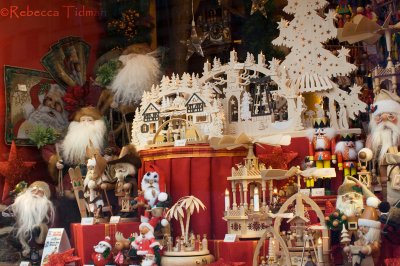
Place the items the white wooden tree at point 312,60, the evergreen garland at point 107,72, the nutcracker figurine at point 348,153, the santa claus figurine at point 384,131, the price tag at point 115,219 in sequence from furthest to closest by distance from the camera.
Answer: the evergreen garland at point 107,72 → the price tag at point 115,219 → the white wooden tree at point 312,60 → the nutcracker figurine at point 348,153 → the santa claus figurine at point 384,131

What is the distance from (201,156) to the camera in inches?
214

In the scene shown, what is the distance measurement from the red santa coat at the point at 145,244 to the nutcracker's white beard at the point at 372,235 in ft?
4.72

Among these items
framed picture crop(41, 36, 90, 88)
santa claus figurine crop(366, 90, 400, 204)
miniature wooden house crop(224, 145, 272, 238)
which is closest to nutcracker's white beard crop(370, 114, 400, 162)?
santa claus figurine crop(366, 90, 400, 204)

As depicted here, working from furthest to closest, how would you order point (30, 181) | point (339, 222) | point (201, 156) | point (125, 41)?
point (125, 41) < point (30, 181) < point (201, 156) < point (339, 222)

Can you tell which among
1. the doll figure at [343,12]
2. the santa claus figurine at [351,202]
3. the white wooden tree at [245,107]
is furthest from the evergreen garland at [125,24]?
the santa claus figurine at [351,202]

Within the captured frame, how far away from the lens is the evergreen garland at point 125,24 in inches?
266

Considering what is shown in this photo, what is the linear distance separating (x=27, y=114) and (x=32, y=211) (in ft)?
4.12

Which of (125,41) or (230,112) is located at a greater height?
(125,41)

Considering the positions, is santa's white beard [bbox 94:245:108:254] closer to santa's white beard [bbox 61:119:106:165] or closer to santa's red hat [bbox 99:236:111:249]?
santa's red hat [bbox 99:236:111:249]

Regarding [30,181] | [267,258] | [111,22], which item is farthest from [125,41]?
[267,258]

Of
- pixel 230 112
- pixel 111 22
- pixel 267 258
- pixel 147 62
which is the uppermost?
pixel 111 22

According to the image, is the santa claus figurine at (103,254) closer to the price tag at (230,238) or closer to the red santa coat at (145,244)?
the red santa coat at (145,244)

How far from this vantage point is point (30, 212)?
222 inches

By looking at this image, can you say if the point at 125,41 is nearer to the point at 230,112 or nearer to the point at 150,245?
the point at 230,112
